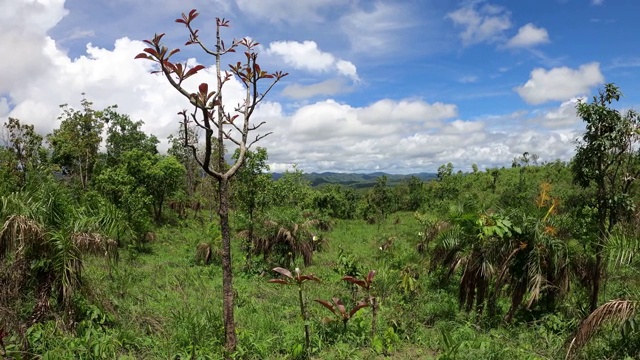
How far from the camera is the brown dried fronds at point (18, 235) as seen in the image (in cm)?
616

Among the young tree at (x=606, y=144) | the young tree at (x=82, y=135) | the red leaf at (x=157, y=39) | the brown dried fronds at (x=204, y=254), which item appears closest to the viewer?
the red leaf at (x=157, y=39)

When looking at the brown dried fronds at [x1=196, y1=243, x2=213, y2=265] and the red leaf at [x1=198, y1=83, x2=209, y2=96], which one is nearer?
the red leaf at [x1=198, y1=83, x2=209, y2=96]

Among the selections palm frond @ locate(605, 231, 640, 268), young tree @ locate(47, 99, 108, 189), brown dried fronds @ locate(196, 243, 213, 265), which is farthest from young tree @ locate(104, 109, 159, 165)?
palm frond @ locate(605, 231, 640, 268)

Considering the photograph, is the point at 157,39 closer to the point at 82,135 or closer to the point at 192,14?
the point at 192,14

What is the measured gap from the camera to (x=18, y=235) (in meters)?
6.20

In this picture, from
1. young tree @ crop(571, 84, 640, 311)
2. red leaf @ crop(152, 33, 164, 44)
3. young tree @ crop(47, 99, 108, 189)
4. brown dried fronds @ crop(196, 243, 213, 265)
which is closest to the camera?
red leaf @ crop(152, 33, 164, 44)

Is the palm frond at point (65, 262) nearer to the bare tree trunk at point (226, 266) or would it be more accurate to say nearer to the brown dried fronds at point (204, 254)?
the bare tree trunk at point (226, 266)

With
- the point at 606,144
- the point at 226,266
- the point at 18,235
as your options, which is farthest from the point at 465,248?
the point at 18,235

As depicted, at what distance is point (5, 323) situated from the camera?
5598 millimetres

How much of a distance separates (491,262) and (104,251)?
719 cm

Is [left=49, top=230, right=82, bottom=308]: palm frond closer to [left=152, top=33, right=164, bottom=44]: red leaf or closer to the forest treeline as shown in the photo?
the forest treeline

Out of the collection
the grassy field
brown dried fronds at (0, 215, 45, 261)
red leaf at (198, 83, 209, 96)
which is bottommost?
the grassy field

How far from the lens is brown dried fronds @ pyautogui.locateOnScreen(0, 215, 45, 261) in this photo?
20.2ft

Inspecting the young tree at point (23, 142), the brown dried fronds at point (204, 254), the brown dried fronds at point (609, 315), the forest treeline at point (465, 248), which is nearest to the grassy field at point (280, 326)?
the forest treeline at point (465, 248)
